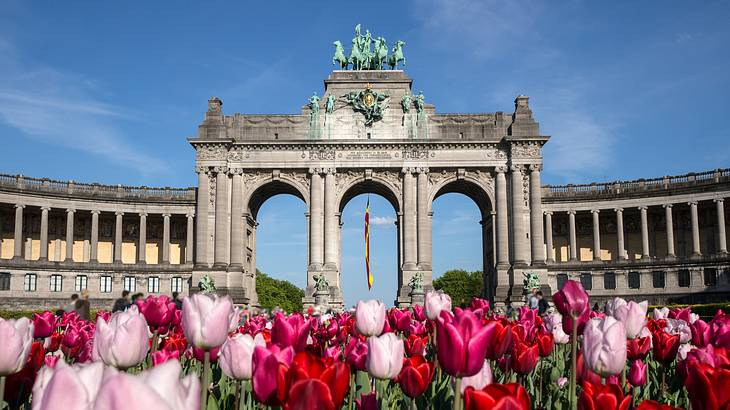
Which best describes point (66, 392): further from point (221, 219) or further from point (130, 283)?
point (130, 283)

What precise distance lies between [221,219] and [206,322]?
60.3 m

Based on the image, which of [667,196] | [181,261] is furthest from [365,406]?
[181,261]

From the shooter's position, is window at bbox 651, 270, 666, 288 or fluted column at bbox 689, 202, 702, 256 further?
window at bbox 651, 270, 666, 288

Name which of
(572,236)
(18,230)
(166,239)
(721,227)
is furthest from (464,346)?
(166,239)

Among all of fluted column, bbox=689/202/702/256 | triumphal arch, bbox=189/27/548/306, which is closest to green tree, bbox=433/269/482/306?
fluted column, bbox=689/202/702/256

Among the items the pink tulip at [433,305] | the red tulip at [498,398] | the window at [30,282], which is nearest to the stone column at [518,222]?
the window at [30,282]

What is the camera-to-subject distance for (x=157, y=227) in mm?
78125

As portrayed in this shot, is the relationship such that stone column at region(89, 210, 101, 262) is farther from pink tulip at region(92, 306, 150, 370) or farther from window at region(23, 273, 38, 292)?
pink tulip at region(92, 306, 150, 370)

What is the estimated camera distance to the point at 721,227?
65750 mm

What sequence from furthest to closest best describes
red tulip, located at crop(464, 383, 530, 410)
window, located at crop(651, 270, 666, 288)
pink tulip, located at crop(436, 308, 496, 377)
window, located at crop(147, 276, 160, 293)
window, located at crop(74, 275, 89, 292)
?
window, located at crop(147, 276, 160, 293) < window, located at crop(651, 270, 666, 288) < window, located at crop(74, 275, 89, 292) < pink tulip, located at crop(436, 308, 496, 377) < red tulip, located at crop(464, 383, 530, 410)

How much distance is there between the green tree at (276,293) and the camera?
375ft

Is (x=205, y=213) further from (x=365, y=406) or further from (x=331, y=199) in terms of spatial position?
(x=365, y=406)

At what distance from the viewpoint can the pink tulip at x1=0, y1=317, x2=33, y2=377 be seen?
4215 mm

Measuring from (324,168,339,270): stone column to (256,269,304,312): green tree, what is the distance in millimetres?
47947
